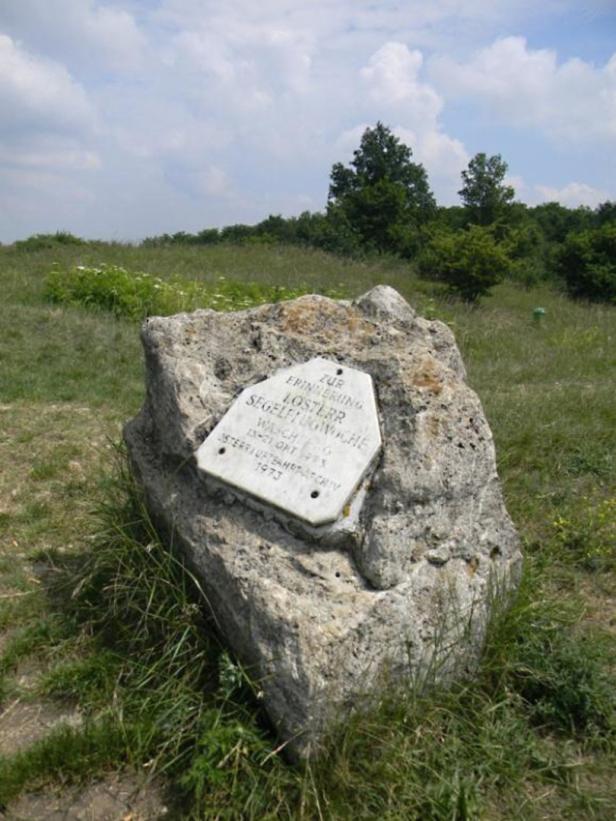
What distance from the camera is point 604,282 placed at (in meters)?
19.0

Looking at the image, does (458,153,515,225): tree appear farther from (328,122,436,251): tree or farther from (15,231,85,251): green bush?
(15,231,85,251): green bush

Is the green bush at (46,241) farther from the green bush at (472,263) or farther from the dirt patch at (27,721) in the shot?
the dirt patch at (27,721)

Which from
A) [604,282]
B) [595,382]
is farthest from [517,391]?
[604,282]

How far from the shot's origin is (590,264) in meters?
19.4

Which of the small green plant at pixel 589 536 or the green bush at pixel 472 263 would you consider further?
the green bush at pixel 472 263

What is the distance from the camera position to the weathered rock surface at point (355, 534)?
2.95m

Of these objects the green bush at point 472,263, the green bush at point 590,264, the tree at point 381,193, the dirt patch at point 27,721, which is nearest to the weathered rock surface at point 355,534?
the dirt patch at point 27,721

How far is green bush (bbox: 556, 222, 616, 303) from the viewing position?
19.0 m

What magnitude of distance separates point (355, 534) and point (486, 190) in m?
22.2

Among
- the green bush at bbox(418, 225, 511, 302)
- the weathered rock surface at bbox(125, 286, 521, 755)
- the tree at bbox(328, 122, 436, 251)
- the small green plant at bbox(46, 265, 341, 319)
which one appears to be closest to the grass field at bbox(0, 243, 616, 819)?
the weathered rock surface at bbox(125, 286, 521, 755)

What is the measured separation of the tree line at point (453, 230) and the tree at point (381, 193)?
35 millimetres

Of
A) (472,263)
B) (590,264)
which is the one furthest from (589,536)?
(590,264)

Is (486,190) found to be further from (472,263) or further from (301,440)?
(301,440)

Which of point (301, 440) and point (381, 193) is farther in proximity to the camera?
point (381, 193)
